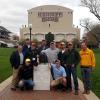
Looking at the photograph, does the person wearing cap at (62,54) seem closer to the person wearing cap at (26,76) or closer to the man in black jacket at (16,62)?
the person wearing cap at (26,76)

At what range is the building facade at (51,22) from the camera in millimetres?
150375

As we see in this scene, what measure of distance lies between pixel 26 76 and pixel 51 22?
14671 cm

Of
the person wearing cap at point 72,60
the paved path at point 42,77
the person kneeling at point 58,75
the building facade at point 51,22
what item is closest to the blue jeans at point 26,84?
the paved path at point 42,77

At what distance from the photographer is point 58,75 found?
15500 millimetres

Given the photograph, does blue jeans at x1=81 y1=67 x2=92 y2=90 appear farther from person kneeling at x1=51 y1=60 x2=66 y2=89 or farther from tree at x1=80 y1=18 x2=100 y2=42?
tree at x1=80 y1=18 x2=100 y2=42

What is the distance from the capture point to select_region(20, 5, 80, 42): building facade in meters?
150

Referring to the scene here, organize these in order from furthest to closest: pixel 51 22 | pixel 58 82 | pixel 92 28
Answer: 1. pixel 51 22
2. pixel 92 28
3. pixel 58 82

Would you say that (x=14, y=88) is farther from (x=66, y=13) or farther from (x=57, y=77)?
(x=66, y=13)

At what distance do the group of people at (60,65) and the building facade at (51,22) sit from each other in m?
130

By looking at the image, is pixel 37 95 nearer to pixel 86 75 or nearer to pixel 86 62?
pixel 86 75

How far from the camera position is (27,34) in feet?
486

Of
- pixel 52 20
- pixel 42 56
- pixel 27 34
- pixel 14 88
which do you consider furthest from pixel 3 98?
pixel 52 20

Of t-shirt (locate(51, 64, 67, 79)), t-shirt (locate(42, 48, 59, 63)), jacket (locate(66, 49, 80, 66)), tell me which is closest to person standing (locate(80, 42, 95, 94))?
jacket (locate(66, 49, 80, 66))

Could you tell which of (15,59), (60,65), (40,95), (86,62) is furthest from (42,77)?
(86,62)
